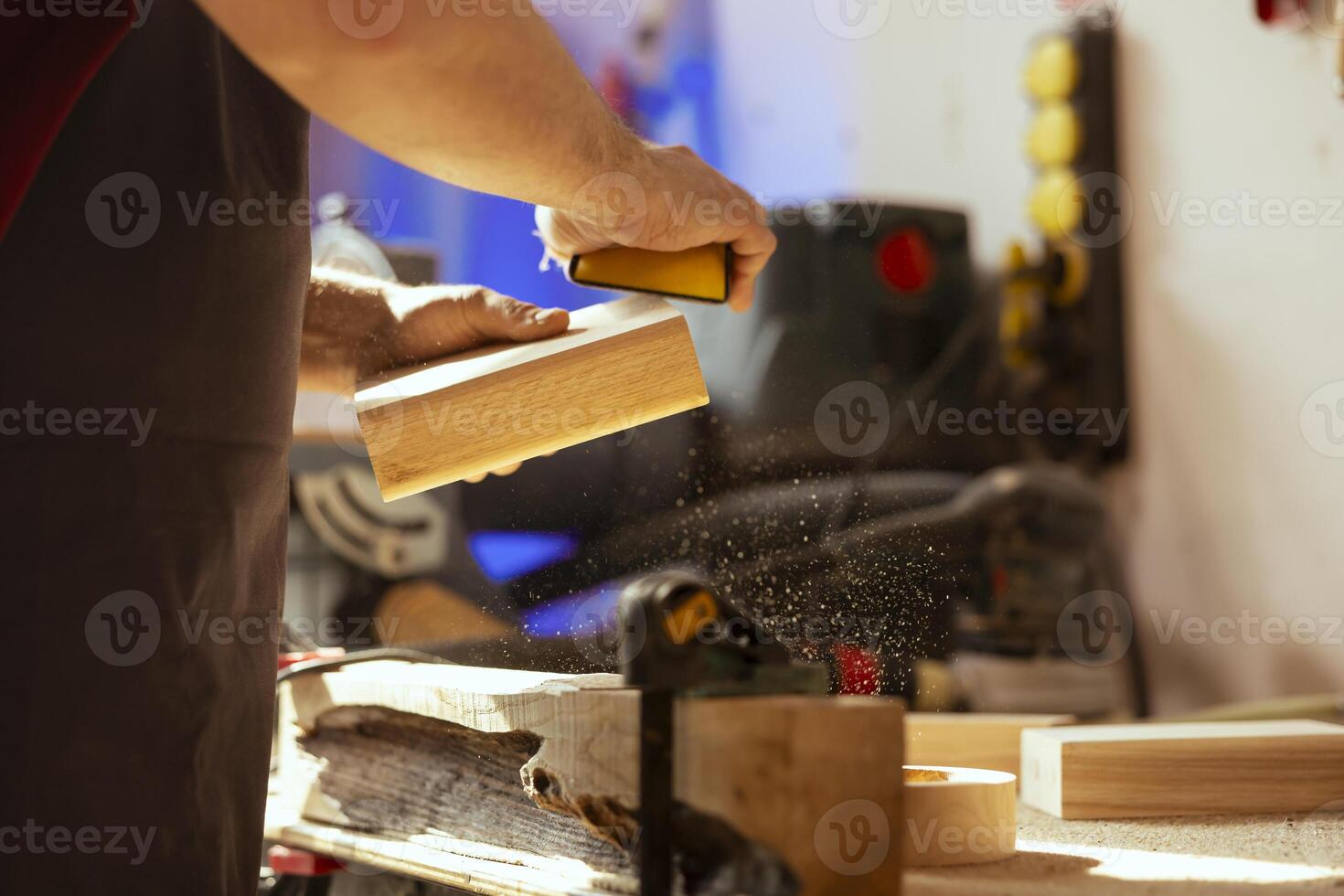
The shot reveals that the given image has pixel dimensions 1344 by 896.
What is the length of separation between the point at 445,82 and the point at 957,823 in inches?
23.3

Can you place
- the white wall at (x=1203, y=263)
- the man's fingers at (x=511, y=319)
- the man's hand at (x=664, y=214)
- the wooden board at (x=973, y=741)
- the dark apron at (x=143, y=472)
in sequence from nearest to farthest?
1. the dark apron at (x=143, y=472)
2. the man's hand at (x=664, y=214)
3. the man's fingers at (x=511, y=319)
4. the wooden board at (x=973, y=741)
5. the white wall at (x=1203, y=263)

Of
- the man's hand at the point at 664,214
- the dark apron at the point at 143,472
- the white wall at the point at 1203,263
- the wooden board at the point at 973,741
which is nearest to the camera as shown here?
the dark apron at the point at 143,472

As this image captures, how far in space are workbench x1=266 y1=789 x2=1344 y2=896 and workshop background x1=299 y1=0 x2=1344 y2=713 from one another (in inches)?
25.0

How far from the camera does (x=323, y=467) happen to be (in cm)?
267

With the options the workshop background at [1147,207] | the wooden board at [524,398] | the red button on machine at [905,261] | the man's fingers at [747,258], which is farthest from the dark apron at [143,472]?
the red button on machine at [905,261]

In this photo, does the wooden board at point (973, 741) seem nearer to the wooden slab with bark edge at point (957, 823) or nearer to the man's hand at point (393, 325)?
the wooden slab with bark edge at point (957, 823)

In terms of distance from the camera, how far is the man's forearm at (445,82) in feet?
2.15

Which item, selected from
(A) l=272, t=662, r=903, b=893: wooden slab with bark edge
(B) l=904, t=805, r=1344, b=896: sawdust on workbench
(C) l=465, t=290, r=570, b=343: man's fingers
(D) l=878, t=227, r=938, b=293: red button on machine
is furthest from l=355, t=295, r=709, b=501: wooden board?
(D) l=878, t=227, r=938, b=293: red button on machine

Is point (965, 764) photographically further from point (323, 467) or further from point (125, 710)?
point (323, 467)

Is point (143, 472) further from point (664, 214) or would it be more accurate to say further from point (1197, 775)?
point (1197, 775)

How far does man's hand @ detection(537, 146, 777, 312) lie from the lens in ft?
2.96

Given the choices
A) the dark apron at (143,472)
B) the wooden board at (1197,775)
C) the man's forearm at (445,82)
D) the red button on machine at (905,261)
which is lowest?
the wooden board at (1197,775)

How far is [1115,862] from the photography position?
0.77 m

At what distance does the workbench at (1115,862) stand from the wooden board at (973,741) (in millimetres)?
172
